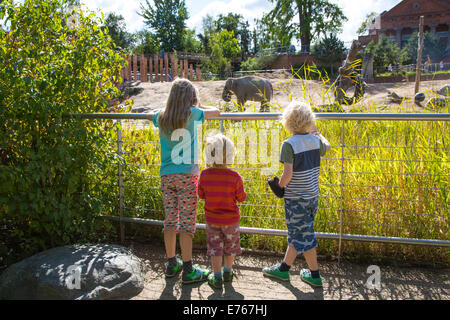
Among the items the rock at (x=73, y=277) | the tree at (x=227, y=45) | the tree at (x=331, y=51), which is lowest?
the rock at (x=73, y=277)

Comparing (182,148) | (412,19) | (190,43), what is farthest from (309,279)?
(412,19)

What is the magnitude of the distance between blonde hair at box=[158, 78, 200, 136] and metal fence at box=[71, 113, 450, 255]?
56 centimetres

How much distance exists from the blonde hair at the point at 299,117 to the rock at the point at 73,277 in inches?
64.3

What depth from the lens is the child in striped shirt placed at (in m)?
2.74

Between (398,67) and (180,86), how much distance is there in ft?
111

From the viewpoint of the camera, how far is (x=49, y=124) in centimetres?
320

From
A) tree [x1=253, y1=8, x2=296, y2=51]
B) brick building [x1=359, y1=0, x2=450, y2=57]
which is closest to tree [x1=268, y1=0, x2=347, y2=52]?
tree [x1=253, y1=8, x2=296, y2=51]

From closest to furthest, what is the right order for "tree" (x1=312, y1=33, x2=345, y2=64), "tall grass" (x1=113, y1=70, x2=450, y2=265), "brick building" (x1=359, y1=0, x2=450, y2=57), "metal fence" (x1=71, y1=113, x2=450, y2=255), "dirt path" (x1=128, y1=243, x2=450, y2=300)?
"dirt path" (x1=128, y1=243, x2=450, y2=300)
"metal fence" (x1=71, y1=113, x2=450, y2=255)
"tall grass" (x1=113, y1=70, x2=450, y2=265)
"tree" (x1=312, y1=33, x2=345, y2=64)
"brick building" (x1=359, y1=0, x2=450, y2=57)

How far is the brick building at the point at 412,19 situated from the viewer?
4806cm

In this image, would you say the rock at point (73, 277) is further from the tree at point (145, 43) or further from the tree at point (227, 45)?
the tree at point (227, 45)

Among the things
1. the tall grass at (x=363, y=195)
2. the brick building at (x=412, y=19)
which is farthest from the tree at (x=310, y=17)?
the tall grass at (x=363, y=195)

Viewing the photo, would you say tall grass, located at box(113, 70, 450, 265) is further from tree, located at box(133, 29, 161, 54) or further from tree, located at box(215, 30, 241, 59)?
tree, located at box(215, 30, 241, 59)
